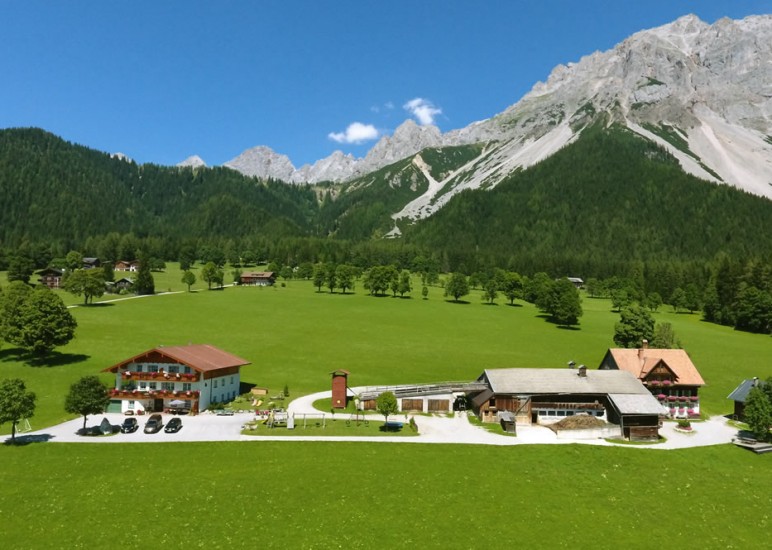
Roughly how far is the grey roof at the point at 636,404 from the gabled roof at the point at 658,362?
9.07 metres

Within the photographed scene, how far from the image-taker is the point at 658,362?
68.6m

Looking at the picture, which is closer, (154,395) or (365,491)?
(365,491)

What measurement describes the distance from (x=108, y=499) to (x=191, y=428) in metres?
19.9

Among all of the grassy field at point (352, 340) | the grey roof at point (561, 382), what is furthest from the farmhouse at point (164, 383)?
the grey roof at point (561, 382)

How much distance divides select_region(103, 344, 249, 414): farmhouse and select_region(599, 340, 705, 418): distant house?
53.4 m

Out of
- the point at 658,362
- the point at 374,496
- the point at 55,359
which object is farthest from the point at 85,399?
the point at 658,362

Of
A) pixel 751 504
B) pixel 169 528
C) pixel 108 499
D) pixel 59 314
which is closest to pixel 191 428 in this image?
pixel 108 499

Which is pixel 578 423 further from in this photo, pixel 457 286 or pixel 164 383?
pixel 457 286

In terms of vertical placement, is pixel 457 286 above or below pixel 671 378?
above

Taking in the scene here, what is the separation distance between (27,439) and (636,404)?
60.2m

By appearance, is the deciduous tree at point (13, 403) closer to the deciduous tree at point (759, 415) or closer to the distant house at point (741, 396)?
the deciduous tree at point (759, 415)

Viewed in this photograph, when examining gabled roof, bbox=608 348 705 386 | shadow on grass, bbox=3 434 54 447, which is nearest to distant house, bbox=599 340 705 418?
gabled roof, bbox=608 348 705 386

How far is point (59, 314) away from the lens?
79.6 meters

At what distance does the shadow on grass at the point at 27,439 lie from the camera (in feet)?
156
